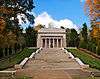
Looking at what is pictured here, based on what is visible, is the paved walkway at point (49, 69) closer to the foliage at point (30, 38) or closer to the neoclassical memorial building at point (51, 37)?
the foliage at point (30, 38)

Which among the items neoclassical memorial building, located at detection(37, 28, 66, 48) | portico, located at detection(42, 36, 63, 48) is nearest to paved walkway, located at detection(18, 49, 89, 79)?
portico, located at detection(42, 36, 63, 48)

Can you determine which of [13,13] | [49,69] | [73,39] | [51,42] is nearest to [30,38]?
[51,42]

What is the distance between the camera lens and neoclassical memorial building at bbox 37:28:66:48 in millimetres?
100312

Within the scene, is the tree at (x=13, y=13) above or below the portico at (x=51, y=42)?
above

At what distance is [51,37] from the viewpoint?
101 meters

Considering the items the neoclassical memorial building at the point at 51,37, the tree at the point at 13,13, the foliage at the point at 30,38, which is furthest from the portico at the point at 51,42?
the tree at the point at 13,13

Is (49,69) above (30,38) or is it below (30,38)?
below

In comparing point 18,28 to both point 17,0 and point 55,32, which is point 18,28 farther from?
point 55,32

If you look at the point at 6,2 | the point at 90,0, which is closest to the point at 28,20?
the point at 6,2

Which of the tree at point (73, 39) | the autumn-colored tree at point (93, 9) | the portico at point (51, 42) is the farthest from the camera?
the tree at point (73, 39)

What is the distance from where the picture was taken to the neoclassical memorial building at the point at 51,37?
100312mm

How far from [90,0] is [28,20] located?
7.20 metres

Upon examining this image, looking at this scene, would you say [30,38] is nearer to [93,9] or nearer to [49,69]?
[49,69]

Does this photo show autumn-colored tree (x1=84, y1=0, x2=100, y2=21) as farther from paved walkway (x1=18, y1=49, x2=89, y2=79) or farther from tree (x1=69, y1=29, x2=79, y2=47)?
tree (x1=69, y1=29, x2=79, y2=47)
